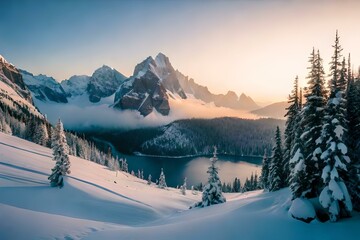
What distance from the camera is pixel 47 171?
56.4m

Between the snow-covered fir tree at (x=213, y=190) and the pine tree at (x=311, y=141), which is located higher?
the pine tree at (x=311, y=141)

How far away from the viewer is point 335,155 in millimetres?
21781

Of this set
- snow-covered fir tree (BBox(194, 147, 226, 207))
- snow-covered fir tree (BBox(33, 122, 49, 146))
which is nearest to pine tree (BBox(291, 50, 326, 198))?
snow-covered fir tree (BBox(194, 147, 226, 207))

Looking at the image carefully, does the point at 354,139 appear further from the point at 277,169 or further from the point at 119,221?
the point at 119,221

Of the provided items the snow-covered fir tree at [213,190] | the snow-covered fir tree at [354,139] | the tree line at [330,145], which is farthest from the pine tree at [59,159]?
the snow-covered fir tree at [354,139]

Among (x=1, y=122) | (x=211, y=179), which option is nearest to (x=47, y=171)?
(x=211, y=179)

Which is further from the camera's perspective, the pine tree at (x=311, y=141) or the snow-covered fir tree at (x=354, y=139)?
the pine tree at (x=311, y=141)

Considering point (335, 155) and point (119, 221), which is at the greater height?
point (335, 155)

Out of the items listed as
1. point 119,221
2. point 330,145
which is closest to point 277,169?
point 330,145

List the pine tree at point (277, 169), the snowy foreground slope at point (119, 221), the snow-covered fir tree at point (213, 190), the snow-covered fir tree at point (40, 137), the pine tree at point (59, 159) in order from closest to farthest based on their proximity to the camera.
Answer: the snowy foreground slope at point (119, 221)
the snow-covered fir tree at point (213, 190)
the pine tree at point (277, 169)
the pine tree at point (59, 159)
the snow-covered fir tree at point (40, 137)

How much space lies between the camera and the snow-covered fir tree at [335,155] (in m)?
21.0

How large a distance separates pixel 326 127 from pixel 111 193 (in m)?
43.3

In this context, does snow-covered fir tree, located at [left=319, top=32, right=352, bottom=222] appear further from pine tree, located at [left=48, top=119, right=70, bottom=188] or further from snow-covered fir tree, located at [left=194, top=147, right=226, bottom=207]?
pine tree, located at [left=48, top=119, right=70, bottom=188]

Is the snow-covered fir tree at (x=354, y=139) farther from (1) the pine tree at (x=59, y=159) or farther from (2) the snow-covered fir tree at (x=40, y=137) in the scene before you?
(2) the snow-covered fir tree at (x=40, y=137)
